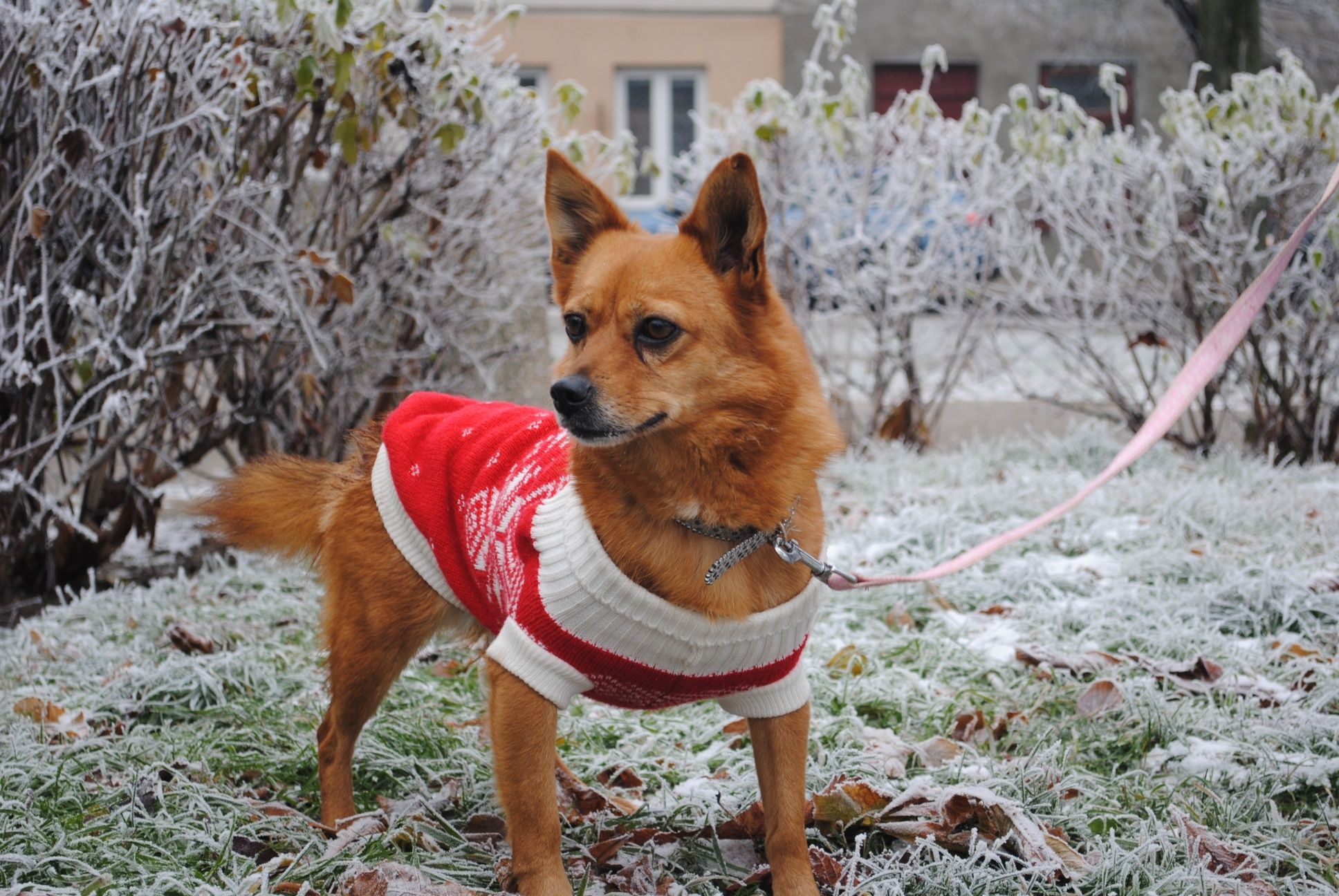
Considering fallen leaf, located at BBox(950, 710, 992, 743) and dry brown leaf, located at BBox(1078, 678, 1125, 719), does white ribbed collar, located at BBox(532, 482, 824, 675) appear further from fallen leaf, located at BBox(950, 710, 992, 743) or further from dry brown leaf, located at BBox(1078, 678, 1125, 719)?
dry brown leaf, located at BBox(1078, 678, 1125, 719)

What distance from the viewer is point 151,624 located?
12.1 feet

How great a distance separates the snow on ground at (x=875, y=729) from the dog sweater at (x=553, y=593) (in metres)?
0.43

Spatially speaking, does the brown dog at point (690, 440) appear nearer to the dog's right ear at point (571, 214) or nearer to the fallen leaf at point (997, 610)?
the dog's right ear at point (571, 214)

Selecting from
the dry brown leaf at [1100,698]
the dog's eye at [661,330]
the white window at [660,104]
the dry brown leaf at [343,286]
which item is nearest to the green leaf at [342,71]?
the dry brown leaf at [343,286]

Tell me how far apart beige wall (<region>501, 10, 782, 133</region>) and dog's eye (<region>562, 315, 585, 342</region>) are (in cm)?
1467

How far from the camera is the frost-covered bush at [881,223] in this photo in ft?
20.2

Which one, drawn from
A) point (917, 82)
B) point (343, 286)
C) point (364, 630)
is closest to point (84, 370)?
point (343, 286)

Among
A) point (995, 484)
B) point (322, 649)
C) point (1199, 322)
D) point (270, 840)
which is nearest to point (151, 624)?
point (322, 649)

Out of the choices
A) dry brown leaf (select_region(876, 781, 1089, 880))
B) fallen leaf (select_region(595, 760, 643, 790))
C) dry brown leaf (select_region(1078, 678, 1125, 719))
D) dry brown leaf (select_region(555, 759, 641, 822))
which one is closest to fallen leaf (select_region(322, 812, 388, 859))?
dry brown leaf (select_region(555, 759, 641, 822))

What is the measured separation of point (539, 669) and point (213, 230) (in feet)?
9.22

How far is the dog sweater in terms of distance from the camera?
6.41 feet

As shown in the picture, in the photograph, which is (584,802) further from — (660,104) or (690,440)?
(660,104)

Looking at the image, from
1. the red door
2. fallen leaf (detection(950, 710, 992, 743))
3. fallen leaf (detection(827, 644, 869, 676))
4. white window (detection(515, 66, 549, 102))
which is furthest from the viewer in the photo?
the red door

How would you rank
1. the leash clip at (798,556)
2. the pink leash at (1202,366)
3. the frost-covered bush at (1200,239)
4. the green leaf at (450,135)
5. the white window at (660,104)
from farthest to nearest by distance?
the white window at (660,104) → the frost-covered bush at (1200,239) → the green leaf at (450,135) → the pink leash at (1202,366) → the leash clip at (798,556)
